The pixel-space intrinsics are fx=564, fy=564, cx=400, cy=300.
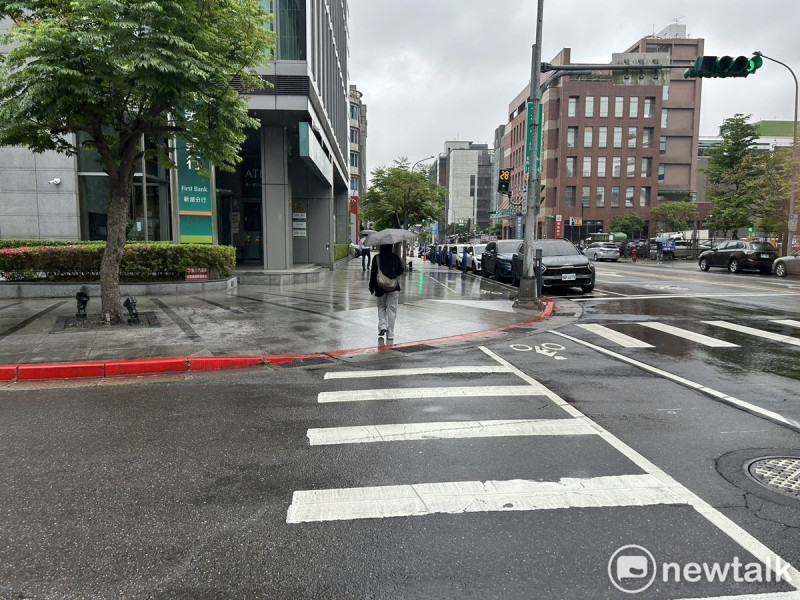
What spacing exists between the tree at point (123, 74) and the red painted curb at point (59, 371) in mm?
3428

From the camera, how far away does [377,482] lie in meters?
4.04

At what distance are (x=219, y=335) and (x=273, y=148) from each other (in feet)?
40.4

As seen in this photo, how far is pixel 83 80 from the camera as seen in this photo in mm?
9055

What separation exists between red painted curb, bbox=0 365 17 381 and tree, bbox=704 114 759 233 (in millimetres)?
46920

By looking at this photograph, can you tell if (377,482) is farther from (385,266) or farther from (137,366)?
(385,266)

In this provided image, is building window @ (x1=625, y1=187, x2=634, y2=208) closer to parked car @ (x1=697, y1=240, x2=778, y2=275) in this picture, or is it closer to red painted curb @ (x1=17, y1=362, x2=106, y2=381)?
parked car @ (x1=697, y1=240, x2=778, y2=275)

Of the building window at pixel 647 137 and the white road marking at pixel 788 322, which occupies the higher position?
the building window at pixel 647 137

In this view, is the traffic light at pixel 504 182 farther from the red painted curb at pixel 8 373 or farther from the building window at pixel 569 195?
the building window at pixel 569 195

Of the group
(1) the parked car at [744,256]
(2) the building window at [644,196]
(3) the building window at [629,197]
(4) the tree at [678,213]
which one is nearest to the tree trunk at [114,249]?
(1) the parked car at [744,256]

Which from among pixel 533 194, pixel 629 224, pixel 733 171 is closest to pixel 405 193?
pixel 533 194

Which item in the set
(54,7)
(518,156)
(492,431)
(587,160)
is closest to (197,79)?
(54,7)

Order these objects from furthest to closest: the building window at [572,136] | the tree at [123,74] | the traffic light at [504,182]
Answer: the building window at [572,136]
the traffic light at [504,182]
the tree at [123,74]

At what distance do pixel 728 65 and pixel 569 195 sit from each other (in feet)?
240

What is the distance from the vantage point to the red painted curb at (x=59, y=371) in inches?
Answer: 289
